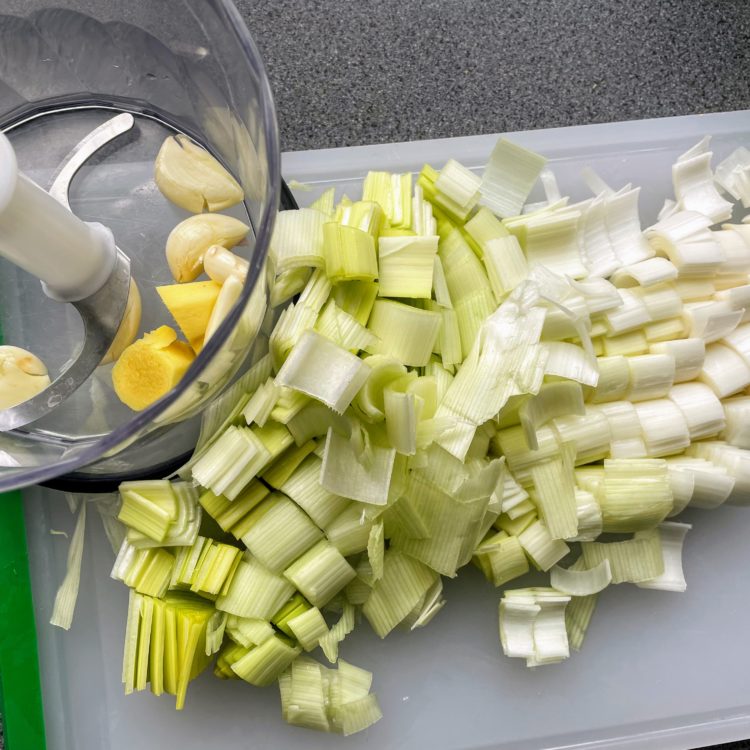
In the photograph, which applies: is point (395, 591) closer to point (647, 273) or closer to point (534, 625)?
point (534, 625)

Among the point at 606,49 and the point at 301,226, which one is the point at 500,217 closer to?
the point at 301,226

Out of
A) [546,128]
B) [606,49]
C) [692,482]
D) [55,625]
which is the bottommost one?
[55,625]

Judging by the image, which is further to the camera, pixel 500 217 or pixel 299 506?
pixel 500 217

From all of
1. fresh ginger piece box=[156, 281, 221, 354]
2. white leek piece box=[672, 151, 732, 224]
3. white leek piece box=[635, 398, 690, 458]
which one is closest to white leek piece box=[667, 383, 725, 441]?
white leek piece box=[635, 398, 690, 458]

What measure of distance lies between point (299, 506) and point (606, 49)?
80 centimetres

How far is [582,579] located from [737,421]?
26 cm

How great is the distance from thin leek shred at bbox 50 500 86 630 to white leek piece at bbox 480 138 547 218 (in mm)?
631

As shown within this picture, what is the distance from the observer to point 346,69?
1147mm

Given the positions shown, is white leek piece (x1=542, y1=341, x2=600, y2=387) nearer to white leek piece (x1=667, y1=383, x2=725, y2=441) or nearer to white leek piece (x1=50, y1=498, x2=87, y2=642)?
white leek piece (x1=667, y1=383, x2=725, y2=441)

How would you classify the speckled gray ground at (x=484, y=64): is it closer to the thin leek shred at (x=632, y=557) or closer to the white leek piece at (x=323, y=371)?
the white leek piece at (x=323, y=371)

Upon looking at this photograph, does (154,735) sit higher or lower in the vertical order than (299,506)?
lower

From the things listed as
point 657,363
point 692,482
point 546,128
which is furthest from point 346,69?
point 692,482

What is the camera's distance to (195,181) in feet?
3.19

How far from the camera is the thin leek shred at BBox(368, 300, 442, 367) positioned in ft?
2.84
